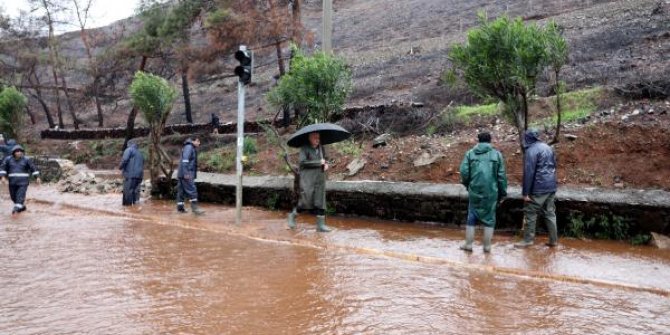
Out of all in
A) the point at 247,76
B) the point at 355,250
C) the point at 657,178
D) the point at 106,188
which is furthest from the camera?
the point at 106,188

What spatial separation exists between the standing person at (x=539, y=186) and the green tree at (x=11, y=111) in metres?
25.3

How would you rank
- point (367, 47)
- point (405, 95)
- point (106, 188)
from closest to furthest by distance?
point (106, 188)
point (405, 95)
point (367, 47)

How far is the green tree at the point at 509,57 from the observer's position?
828 centimetres

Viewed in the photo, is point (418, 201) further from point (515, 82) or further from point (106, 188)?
point (106, 188)

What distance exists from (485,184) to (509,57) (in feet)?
8.91

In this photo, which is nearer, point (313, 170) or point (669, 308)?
point (669, 308)

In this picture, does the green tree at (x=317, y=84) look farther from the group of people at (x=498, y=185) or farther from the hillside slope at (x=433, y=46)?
the hillside slope at (x=433, y=46)

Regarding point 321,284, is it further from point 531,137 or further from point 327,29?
point 327,29

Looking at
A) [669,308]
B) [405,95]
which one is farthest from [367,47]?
[669,308]

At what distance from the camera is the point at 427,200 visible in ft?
29.1

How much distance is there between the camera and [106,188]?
52.9ft

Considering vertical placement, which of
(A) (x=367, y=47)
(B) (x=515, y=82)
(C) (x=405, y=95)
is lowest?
(B) (x=515, y=82)

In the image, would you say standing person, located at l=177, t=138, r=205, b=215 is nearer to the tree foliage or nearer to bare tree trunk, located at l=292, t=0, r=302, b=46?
the tree foliage

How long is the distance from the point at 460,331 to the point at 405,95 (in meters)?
17.1
